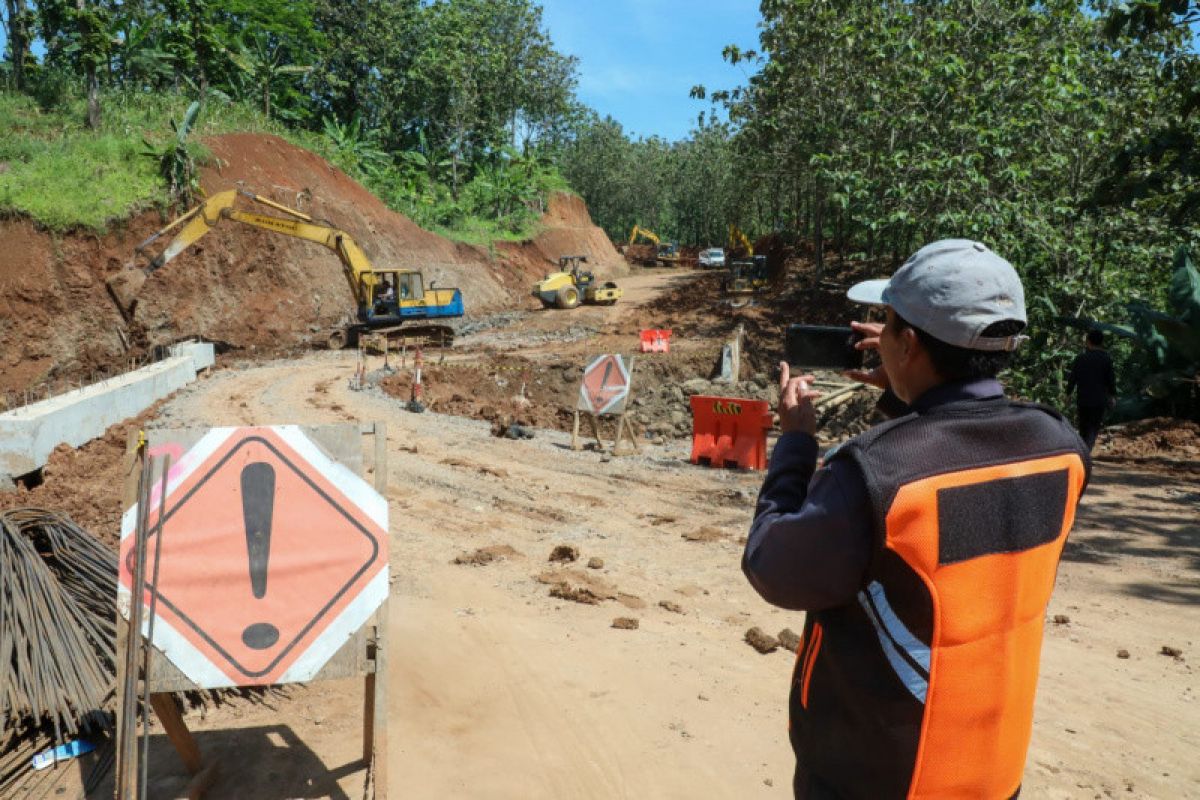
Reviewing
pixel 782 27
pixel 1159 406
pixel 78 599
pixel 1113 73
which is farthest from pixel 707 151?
pixel 78 599

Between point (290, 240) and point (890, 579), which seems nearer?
point (890, 579)

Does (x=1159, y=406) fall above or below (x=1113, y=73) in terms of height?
below

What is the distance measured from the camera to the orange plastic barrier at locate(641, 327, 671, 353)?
25641mm

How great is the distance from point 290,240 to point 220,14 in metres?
22.0

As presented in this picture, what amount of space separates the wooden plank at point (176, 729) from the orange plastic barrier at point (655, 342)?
21.9 m

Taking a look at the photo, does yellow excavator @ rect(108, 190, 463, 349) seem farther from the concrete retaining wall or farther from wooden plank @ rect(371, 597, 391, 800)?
wooden plank @ rect(371, 597, 391, 800)

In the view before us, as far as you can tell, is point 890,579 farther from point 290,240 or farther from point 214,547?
point 290,240

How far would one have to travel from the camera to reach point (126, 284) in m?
20.4

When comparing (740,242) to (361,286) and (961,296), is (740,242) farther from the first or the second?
(961,296)

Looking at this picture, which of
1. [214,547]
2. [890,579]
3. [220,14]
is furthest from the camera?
[220,14]

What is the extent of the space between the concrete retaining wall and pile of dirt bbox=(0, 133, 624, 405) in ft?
13.2


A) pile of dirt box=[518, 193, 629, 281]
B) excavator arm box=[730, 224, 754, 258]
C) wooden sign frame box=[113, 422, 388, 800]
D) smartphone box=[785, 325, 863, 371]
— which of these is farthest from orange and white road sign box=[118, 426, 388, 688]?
excavator arm box=[730, 224, 754, 258]

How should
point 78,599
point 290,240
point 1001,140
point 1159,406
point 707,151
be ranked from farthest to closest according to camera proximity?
point 707,151 → point 290,240 → point 1001,140 → point 1159,406 → point 78,599

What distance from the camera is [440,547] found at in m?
8.05
